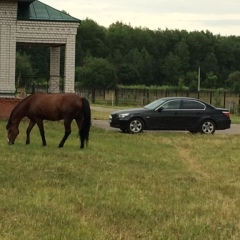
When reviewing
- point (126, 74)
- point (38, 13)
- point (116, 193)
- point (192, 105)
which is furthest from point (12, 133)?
point (126, 74)

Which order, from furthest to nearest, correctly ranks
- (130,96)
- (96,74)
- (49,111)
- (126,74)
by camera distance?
(126,74) < (96,74) < (130,96) < (49,111)

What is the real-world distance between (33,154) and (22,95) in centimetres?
1118

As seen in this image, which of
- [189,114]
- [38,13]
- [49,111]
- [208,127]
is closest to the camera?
[49,111]

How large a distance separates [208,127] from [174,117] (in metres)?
1.42

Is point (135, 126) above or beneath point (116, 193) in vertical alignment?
beneath

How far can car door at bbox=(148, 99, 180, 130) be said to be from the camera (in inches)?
896

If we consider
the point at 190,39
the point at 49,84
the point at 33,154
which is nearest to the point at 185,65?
the point at 190,39

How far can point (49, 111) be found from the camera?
645 inches

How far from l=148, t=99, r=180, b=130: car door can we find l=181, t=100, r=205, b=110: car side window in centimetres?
36

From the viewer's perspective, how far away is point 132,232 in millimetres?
7023

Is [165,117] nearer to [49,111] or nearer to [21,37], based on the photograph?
[21,37]

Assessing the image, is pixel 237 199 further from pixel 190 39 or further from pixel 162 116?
pixel 190 39

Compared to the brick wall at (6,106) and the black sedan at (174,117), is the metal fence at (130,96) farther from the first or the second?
the brick wall at (6,106)

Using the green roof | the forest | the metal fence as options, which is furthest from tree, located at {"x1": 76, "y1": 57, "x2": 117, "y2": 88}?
the green roof
